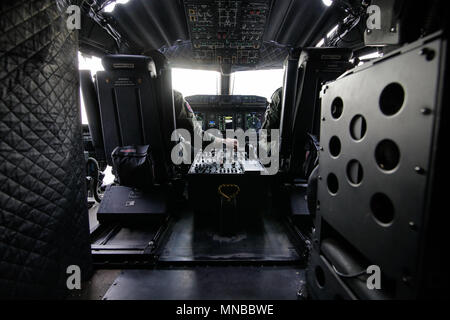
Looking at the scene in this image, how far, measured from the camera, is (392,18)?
717mm

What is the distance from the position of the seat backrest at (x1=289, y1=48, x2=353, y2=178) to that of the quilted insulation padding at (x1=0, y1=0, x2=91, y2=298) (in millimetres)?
1943

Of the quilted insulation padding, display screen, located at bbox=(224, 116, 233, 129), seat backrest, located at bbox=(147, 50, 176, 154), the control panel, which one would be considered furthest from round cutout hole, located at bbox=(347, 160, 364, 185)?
display screen, located at bbox=(224, 116, 233, 129)

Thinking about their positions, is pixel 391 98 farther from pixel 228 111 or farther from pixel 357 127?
pixel 228 111

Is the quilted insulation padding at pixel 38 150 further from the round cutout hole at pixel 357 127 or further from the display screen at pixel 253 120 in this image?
the display screen at pixel 253 120

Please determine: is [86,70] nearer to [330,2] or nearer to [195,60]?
[195,60]

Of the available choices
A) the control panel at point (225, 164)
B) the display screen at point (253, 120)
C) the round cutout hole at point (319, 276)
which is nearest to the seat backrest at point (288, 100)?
the control panel at point (225, 164)

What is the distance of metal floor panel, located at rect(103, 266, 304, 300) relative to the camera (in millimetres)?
1300

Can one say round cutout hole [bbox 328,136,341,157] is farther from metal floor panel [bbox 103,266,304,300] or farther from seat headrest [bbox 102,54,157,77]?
seat headrest [bbox 102,54,157,77]

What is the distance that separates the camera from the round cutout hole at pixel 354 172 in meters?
0.77

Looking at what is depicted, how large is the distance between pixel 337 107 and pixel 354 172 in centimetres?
38

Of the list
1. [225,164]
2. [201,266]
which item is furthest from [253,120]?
[201,266]

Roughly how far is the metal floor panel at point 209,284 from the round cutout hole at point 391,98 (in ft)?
3.81
